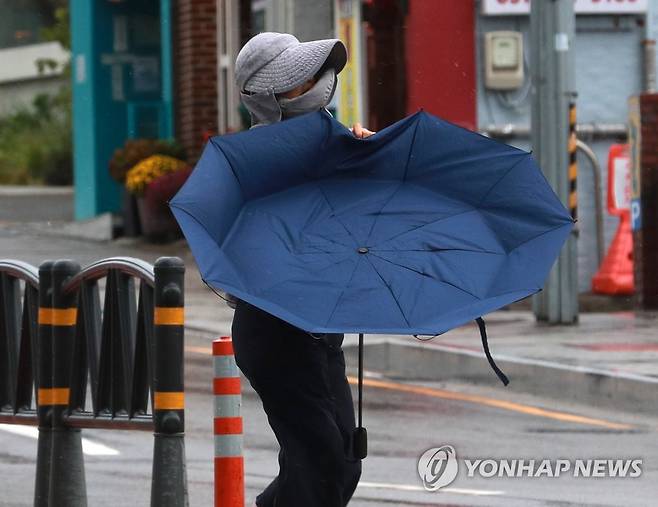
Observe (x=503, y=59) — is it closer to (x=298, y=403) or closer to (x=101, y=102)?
(x=101, y=102)

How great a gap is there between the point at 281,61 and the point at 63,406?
97.0 inches

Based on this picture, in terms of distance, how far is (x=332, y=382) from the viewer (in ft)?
17.8

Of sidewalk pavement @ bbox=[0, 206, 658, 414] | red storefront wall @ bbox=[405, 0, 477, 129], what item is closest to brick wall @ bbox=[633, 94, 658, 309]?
sidewalk pavement @ bbox=[0, 206, 658, 414]

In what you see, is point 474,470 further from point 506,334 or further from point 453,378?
point 506,334

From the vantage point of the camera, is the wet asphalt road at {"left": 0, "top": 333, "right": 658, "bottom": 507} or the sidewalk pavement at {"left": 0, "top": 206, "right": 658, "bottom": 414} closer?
the wet asphalt road at {"left": 0, "top": 333, "right": 658, "bottom": 507}

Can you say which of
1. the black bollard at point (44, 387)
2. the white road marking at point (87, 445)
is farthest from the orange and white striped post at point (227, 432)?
the white road marking at point (87, 445)

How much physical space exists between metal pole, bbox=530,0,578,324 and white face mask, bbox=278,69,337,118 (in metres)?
9.53

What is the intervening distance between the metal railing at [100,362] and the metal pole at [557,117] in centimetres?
755

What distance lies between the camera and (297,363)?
5297mm

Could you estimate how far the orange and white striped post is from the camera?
7.06 metres

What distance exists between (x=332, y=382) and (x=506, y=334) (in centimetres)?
923

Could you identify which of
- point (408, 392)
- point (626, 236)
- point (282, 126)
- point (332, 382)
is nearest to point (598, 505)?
point (332, 382)

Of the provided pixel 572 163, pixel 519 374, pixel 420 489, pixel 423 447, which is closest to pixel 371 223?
pixel 420 489

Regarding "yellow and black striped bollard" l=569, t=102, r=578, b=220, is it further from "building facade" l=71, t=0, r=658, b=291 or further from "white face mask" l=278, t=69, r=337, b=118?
"white face mask" l=278, t=69, r=337, b=118
